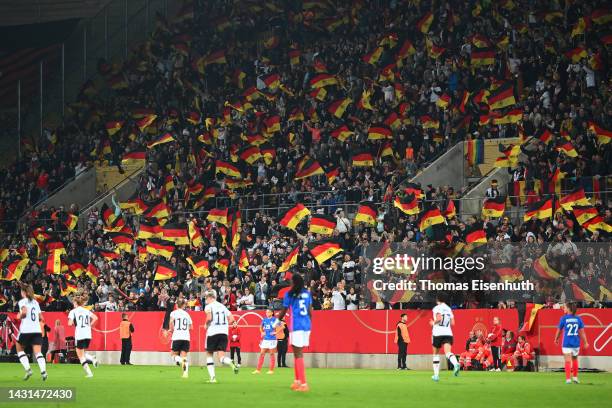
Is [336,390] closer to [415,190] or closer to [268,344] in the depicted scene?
[268,344]

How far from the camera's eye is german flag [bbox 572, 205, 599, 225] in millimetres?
36844

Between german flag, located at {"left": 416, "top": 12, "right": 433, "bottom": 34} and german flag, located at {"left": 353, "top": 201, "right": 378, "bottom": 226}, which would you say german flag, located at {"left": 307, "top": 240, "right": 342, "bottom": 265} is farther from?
german flag, located at {"left": 416, "top": 12, "right": 433, "bottom": 34}

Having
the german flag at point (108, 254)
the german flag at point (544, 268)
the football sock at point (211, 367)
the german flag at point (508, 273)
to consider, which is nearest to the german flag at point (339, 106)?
the german flag at point (108, 254)

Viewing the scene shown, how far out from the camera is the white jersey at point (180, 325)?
103 ft

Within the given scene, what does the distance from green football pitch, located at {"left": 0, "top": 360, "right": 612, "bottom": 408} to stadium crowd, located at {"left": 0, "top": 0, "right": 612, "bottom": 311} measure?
6143 millimetres

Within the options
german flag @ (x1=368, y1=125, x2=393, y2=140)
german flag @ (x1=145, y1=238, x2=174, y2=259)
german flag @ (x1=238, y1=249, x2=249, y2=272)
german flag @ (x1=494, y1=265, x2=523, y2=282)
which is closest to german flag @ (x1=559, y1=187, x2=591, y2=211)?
german flag @ (x1=494, y1=265, x2=523, y2=282)

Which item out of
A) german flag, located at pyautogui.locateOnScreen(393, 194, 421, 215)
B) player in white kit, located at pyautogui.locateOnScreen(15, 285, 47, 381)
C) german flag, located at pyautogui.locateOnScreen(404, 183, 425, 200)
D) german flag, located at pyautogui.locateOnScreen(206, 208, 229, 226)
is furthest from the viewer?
german flag, located at pyautogui.locateOnScreen(206, 208, 229, 226)

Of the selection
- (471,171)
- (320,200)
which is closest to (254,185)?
(320,200)

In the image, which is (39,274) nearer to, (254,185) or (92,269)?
(92,269)

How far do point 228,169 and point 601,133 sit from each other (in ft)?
56.2

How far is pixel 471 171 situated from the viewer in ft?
151

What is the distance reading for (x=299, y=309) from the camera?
2409cm

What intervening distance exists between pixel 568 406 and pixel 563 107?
938 inches

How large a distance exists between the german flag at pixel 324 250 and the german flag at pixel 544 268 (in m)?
8.26
